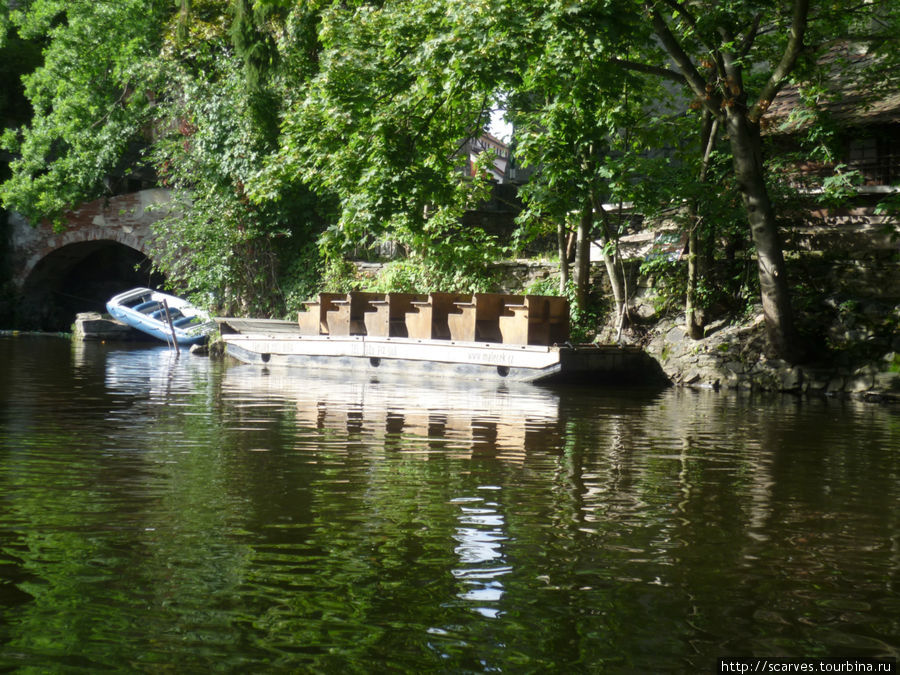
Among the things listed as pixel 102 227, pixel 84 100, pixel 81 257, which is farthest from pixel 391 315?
pixel 81 257

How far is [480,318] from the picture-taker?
16734 mm

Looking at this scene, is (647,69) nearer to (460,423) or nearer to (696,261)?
(696,261)

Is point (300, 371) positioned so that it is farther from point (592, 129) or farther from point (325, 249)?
point (592, 129)

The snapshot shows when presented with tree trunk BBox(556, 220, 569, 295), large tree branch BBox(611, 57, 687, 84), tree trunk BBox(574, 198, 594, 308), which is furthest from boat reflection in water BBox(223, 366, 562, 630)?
large tree branch BBox(611, 57, 687, 84)

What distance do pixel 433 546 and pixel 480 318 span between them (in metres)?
12.3

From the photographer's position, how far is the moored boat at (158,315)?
2539 cm

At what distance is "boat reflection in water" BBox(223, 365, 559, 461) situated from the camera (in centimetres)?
821

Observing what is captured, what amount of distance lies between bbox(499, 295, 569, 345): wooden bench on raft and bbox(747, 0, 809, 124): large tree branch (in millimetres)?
4292

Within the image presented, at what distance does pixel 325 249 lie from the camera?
1639 centimetres

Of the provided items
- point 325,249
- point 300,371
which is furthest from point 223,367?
point 325,249

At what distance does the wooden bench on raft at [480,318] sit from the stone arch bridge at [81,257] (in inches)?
474

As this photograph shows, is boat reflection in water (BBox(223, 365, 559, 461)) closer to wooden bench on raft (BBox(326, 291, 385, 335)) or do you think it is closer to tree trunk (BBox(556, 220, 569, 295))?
wooden bench on raft (BBox(326, 291, 385, 335))

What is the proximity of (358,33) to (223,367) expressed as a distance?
261 inches

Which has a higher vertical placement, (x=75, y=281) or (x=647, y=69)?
(x=647, y=69)
